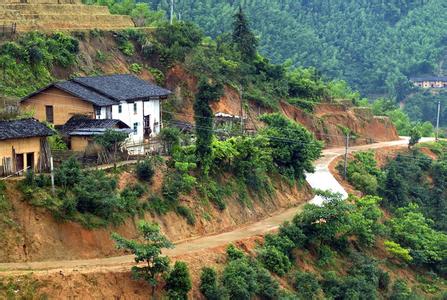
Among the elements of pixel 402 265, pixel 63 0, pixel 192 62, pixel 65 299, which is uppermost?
pixel 63 0

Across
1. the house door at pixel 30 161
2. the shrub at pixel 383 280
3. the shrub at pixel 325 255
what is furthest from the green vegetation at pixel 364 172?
the house door at pixel 30 161

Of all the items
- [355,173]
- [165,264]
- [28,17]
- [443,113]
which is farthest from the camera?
[443,113]

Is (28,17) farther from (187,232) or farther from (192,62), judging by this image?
(187,232)

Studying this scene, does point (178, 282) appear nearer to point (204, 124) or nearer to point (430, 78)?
point (204, 124)

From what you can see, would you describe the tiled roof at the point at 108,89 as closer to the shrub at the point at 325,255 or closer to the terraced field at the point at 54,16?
the terraced field at the point at 54,16

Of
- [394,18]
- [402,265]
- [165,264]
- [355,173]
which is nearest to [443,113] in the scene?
[394,18]

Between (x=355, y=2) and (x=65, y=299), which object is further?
(x=355, y=2)

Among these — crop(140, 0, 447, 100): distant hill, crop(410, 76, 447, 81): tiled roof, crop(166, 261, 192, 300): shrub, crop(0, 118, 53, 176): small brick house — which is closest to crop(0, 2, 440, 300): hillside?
crop(166, 261, 192, 300): shrub
